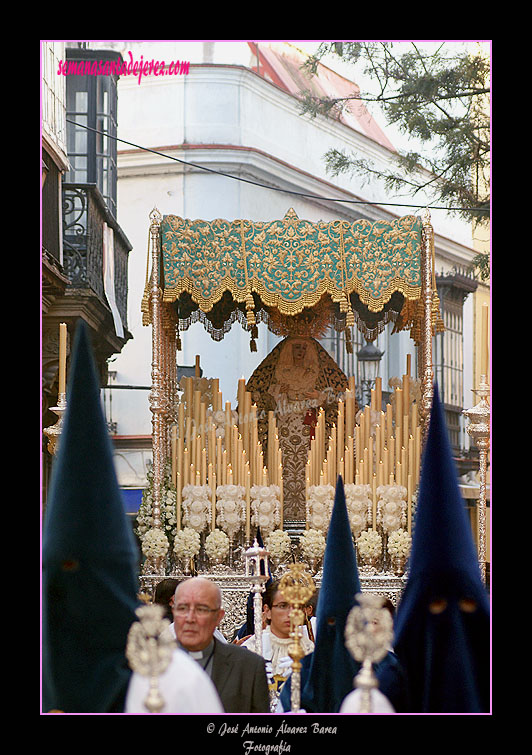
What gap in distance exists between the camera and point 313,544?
8.62 metres

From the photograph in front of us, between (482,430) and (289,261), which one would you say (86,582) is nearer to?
(482,430)

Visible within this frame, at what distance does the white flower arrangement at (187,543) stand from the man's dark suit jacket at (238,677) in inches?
148

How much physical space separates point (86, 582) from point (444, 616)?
1.45 meters

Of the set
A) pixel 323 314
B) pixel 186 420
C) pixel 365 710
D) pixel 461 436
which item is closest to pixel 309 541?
Result: pixel 186 420

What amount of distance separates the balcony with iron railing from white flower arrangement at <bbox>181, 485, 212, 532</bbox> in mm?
3060

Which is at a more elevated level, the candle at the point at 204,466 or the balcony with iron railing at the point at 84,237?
the balcony with iron railing at the point at 84,237

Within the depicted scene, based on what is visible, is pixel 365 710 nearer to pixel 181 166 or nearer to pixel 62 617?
pixel 62 617

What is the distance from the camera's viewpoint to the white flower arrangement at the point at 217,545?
8.66m

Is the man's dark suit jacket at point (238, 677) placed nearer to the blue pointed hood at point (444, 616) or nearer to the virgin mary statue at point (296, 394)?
the blue pointed hood at point (444, 616)

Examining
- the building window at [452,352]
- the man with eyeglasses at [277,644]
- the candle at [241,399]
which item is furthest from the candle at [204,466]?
the building window at [452,352]

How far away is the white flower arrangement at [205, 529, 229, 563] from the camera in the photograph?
8.66 meters

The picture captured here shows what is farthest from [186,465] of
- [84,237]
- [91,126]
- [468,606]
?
[91,126]
